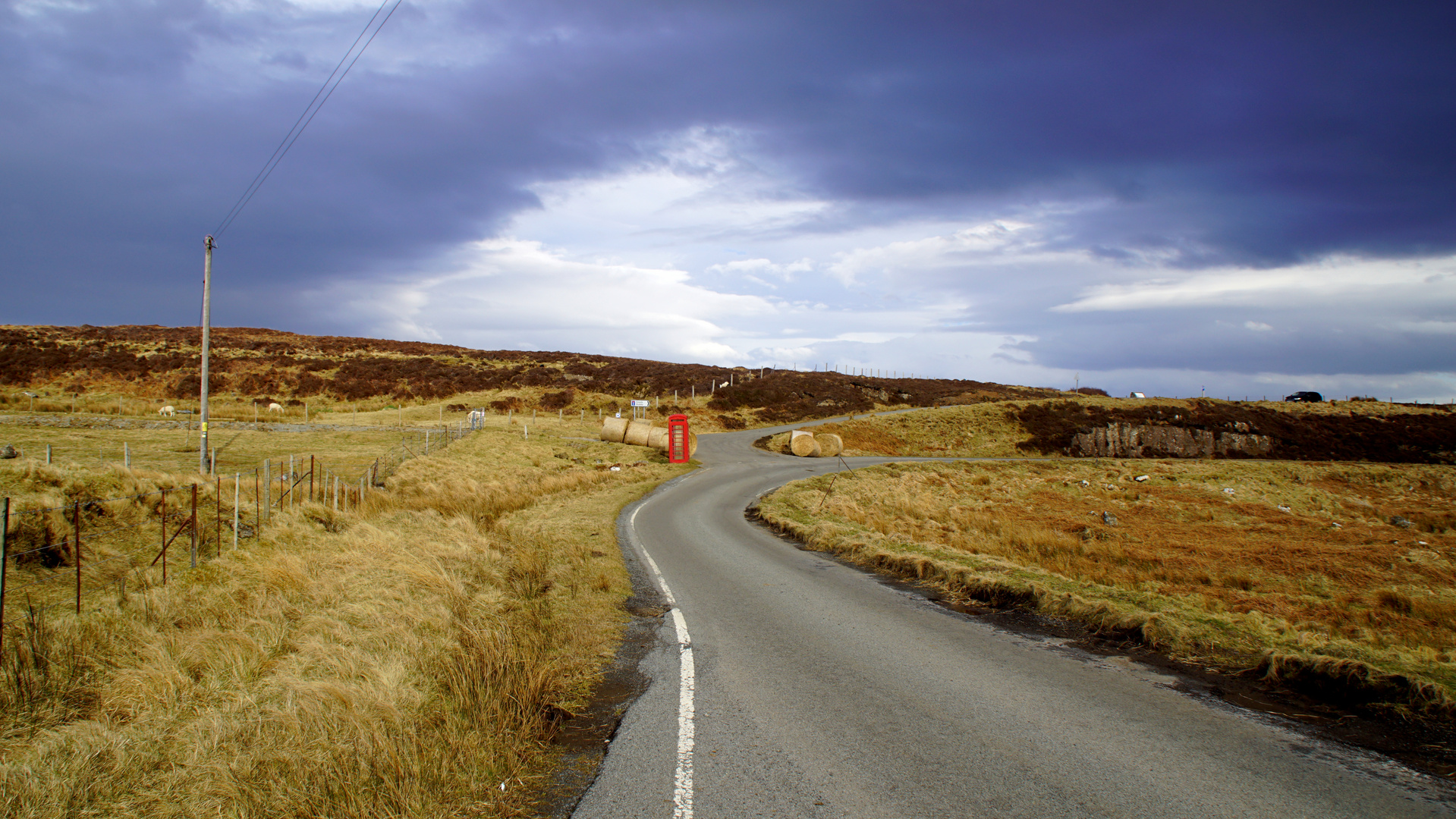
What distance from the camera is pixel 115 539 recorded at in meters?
12.3

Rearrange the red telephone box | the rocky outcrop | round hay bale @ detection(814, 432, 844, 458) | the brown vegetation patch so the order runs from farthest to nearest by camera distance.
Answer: the rocky outcrop
the brown vegetation patch
round hay bale @ detection(814, 432, 844, 458)
the red telephone box

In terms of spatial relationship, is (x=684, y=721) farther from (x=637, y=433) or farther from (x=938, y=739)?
(x=637, y=433)

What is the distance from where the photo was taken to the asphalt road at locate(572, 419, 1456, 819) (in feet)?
13.9

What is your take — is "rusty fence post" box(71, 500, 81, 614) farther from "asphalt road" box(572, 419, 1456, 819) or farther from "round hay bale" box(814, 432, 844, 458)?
"round hay bale" box(814, 432, 844, 458)

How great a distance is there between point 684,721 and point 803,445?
33997mm

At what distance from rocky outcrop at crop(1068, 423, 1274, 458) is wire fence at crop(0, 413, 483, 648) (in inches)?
1766

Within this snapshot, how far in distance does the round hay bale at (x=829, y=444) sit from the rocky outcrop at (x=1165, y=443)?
1711 centimetres

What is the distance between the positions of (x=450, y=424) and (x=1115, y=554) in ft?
120

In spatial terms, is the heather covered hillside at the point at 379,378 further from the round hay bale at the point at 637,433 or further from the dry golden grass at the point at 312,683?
the dry golden grass at the point at 312,683

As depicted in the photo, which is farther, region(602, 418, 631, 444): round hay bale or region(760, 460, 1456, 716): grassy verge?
region(602, 418, 631, 444): round hay bale

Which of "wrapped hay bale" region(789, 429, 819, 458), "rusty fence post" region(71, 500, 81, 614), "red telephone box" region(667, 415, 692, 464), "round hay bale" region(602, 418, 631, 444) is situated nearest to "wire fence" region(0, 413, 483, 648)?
"rusty fence post" region(71, 500, 81, 614)

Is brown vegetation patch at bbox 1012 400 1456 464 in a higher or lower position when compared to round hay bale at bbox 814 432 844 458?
higher

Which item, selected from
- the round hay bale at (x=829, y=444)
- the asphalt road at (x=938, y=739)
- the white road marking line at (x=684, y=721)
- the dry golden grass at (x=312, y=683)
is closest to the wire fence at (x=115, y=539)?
the dry golden grass at (x=312, y=683)

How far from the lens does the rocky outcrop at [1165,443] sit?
45625 millimetres
